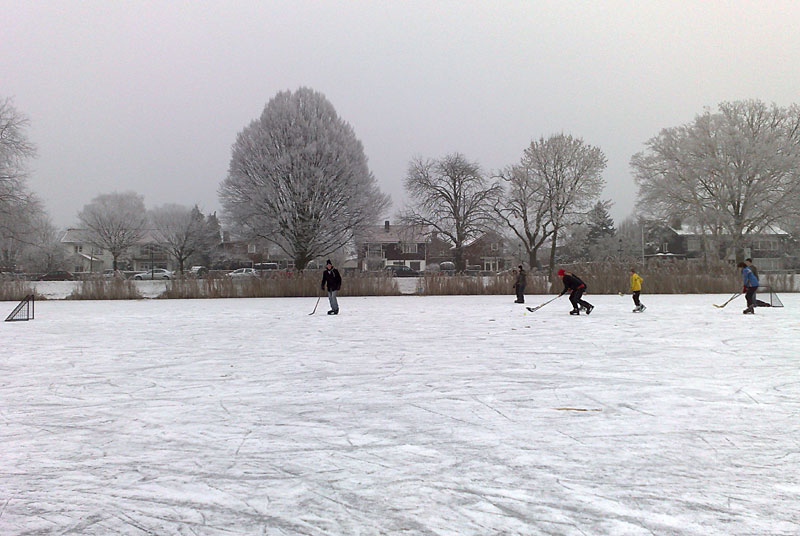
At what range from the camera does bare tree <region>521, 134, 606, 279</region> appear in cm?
4612

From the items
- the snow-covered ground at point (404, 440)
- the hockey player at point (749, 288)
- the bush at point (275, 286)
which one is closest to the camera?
the snow-covered ground at point (404, 440)

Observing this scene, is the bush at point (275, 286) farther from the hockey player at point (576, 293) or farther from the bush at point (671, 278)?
the hockey player at point (576, 293)

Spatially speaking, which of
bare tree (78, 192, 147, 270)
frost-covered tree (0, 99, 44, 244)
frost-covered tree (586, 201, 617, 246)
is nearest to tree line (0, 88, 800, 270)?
frost-covered tree (0, 99, 44, 244)

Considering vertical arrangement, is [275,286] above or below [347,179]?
below

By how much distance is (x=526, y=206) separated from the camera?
48344 millimetres

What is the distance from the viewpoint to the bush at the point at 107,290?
2597cm

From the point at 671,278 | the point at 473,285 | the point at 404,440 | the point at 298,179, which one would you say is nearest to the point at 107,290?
the point at 298,179

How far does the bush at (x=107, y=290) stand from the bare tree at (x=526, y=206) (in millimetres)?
31325

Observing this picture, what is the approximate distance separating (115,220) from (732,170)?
6007cm

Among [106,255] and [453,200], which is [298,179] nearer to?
[453,200]

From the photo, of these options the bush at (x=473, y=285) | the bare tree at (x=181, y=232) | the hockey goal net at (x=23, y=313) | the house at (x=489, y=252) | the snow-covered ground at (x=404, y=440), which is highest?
the bare tree at (x=181, y=232)

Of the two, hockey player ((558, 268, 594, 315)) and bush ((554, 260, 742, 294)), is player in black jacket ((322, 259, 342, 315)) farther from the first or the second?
bush ((554, 260, 742, 294))

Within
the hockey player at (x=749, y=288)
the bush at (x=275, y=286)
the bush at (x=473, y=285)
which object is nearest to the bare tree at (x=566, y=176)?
the bush at (x=473, y=285)

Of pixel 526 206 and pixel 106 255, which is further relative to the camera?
pixel 106 255
